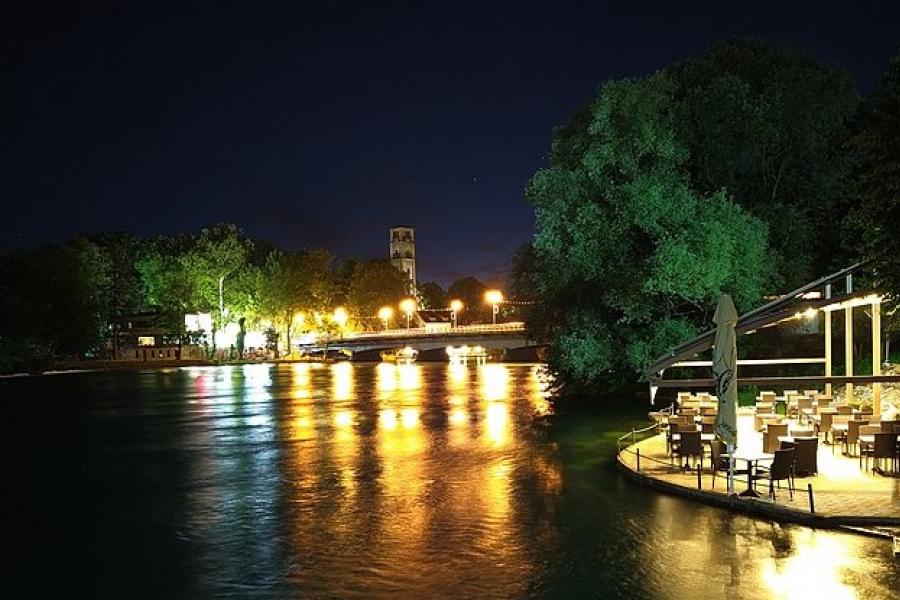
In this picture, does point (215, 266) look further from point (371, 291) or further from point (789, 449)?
point (789, 449)

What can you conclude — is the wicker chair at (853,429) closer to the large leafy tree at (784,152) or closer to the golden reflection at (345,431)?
the golden reflection at (345,431)

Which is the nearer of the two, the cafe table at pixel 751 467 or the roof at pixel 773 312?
the cafe table at pixel 751 467

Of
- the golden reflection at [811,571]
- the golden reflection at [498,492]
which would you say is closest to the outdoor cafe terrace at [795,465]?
the golden reflection at [811,571]

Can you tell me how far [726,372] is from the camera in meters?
16.8

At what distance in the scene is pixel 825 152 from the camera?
38156 mm

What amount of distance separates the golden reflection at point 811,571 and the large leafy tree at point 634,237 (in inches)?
765

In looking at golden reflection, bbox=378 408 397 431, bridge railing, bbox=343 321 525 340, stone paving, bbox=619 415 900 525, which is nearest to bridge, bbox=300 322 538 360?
bridge railing, bbox=343 321 525 340

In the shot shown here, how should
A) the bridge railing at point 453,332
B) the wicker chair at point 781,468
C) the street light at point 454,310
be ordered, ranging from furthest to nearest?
the street light at point 454,310
the bridge railing at point 453,332
the wicker chair at point 781,468

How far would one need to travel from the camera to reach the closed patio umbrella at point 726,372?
1664cm

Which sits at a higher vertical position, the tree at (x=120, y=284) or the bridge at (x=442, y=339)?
the tree at (x=120, y=284)

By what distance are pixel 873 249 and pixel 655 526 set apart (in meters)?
6.50

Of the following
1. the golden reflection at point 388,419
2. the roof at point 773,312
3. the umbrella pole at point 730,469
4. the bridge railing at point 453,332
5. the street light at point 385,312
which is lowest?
the golden reflection at point 388,419

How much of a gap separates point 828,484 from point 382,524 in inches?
334

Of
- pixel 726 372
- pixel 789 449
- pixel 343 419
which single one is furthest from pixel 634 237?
pixel 789 449
